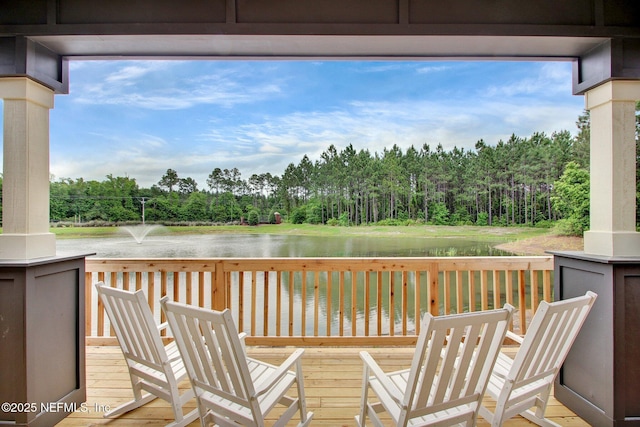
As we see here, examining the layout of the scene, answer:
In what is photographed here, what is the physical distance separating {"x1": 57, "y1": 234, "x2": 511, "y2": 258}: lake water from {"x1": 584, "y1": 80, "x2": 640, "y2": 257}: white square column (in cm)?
203

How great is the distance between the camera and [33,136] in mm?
2221

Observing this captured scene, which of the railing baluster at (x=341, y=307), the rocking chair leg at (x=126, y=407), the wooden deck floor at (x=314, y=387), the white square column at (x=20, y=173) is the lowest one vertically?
the wooden deck floor at (x=314, y=387)

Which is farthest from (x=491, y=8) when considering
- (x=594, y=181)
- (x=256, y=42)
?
(x=256, y=42)

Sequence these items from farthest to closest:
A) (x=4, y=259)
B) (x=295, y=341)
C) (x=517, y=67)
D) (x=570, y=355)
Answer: (x=517, y=67) < (x=295, y=341) < (x=570, y=355) < (x=4, y=259)

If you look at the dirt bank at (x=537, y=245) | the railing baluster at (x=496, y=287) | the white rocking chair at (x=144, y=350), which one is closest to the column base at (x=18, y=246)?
the white rocking chair at (x=144, y=350)

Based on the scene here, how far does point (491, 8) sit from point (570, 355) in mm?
2516

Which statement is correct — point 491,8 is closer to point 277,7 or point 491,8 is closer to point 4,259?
point 277,7

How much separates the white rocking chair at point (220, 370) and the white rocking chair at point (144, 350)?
0.93ft

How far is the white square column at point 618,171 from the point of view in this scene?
218 cm

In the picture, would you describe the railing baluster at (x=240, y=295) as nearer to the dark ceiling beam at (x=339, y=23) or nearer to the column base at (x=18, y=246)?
the column base at (x=18, y=246)

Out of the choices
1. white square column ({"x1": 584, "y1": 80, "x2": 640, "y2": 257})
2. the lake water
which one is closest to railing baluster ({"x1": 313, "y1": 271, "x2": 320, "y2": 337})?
the lake water

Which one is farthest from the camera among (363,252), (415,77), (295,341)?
(415,77)

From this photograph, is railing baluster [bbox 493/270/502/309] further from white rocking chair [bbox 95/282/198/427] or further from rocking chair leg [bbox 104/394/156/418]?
rocking chair leg [bbox 104/394/156/418]

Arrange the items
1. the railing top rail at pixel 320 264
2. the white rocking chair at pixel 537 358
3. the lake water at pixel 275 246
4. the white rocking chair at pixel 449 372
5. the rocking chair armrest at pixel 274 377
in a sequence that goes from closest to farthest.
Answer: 1. the white rocking chair at pixel 449 372
2. the rocking chair armrest at pixel 274 377
3. the white rocking chair at pixel 537 358
4. the railing top rail at pixel 320 264
5. the lake water at pixel 275 246
